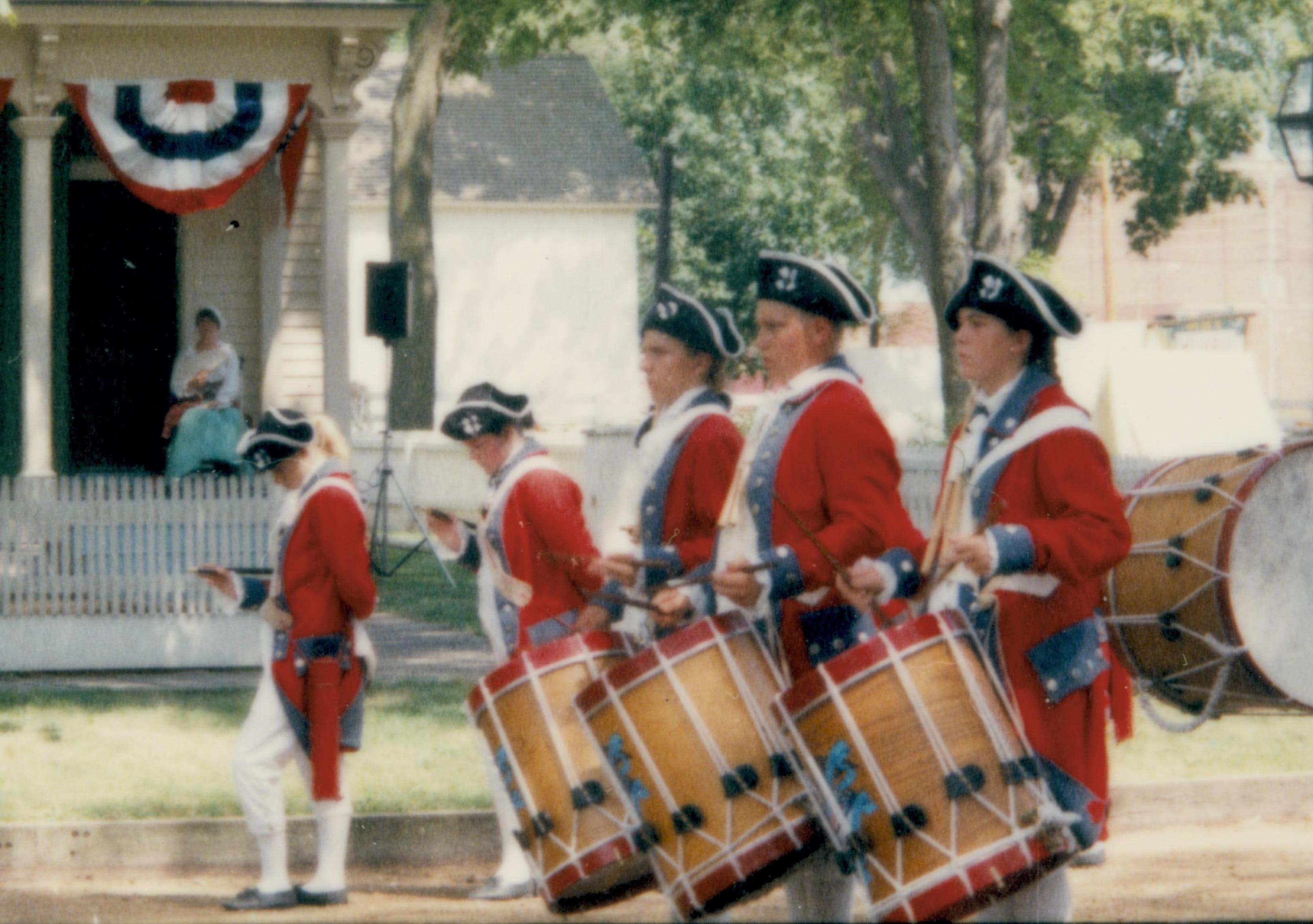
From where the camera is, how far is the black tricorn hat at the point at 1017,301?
522cm

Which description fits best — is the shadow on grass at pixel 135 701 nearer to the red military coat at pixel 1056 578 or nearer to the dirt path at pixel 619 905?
the dirt path at pixel 619 905

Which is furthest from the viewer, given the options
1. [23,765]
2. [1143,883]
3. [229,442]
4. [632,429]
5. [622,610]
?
[632,429]

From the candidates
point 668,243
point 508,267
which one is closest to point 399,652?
point 668,243

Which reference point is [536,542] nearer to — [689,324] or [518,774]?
[689,324]

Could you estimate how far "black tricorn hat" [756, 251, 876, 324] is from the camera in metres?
5.60

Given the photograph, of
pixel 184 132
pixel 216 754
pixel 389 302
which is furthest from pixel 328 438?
pixel 389 302

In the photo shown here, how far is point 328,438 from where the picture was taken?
25.5ft

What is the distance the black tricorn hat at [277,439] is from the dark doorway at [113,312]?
9.73 m

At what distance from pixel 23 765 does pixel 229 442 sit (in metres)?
5.60

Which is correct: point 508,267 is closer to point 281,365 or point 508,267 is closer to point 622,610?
point 281,365

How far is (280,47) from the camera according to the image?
598 inches

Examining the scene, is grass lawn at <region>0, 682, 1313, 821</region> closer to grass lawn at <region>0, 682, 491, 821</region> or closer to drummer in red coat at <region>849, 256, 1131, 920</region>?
grass lawn at <region>0, 682, 491, 821</region>

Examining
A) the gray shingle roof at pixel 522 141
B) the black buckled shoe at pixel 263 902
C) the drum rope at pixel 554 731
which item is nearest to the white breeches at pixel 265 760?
the black buckled shoe at pixel 263 902

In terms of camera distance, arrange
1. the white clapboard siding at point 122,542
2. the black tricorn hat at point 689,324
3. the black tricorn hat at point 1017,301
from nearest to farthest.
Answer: the black tricorn hat at point 1017,301, the black tricorn hat at point 689,324, the white clapboard siding at point 122,542
